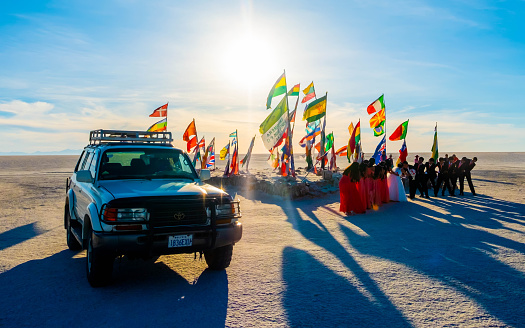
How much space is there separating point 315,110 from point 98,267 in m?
15.2

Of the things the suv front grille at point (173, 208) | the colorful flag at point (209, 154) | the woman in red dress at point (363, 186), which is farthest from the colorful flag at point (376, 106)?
the suv front grille at point (173, 208)

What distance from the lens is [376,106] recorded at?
21.6 meters

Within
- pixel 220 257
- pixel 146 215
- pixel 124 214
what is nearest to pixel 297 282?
pixel 220 257

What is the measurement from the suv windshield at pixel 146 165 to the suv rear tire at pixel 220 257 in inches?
52.6

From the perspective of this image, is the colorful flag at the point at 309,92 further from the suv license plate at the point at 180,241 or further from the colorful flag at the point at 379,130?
the suv license plate at the point at 180,241

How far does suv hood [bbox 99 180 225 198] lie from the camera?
5.18 meters

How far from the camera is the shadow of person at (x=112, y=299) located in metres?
4.27

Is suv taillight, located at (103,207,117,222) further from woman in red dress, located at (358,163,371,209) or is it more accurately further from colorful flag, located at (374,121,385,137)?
colorful flag, located at (374,121,385,137)

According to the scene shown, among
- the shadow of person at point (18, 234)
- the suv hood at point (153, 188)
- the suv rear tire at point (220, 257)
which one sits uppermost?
the suv hood at point (153, 188)

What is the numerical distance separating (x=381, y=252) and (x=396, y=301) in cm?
259

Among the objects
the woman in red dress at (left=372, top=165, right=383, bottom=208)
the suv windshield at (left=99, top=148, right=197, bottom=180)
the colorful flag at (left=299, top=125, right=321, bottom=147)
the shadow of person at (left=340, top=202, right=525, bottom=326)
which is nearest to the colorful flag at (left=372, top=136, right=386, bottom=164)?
the colorful flag at (left=299, top=125, right=321, bottom=147)

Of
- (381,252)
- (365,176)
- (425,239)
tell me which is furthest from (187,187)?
(365,176)

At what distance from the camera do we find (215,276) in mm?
5941

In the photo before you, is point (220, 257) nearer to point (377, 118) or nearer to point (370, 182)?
point (370, 182)
